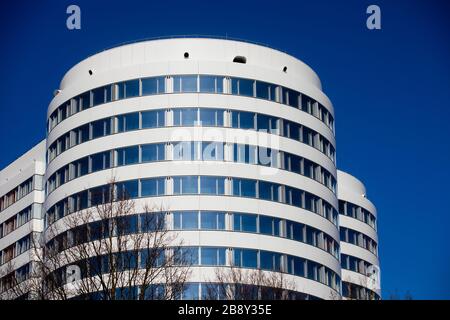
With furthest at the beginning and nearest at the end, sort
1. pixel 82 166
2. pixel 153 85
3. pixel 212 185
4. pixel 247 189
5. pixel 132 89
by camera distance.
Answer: pixel 82 166 → pixel 132 89 → pixel 153 85 → pixel 247 189 → pixel 212 185

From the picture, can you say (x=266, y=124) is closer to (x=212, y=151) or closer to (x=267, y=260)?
(x=212, y=151)

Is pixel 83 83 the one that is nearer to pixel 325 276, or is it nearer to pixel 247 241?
pixel 247 241

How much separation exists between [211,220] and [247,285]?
14.6 meters

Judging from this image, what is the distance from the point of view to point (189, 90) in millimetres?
94500

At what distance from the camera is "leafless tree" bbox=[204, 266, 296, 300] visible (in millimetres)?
75250

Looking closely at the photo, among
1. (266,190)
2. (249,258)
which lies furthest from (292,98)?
(249,258)

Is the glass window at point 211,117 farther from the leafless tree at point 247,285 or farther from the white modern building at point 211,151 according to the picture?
the leafless tree at point 247,285

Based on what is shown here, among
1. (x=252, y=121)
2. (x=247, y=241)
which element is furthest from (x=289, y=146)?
(x=247, y=241)

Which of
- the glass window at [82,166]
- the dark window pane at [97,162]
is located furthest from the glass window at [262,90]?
the glass window at [82,166]

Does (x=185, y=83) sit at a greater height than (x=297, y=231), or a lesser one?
greater

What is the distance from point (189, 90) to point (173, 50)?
475 centimetres

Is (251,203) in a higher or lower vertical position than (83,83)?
lower

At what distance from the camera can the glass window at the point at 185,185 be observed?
91688 mm

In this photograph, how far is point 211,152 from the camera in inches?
3649
